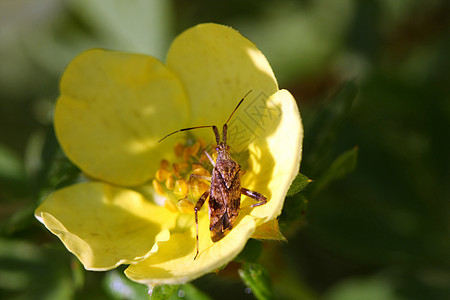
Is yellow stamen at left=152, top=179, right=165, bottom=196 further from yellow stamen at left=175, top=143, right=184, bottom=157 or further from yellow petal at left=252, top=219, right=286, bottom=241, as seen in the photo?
yellow petal at left=252, top=219, right=286, bottom=241

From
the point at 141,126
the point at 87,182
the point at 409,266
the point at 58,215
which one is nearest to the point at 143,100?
the point at 141,126

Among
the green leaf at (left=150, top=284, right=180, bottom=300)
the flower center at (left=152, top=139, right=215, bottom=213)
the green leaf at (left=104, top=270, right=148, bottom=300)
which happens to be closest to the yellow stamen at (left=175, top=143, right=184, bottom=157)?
the flower center at (left=152, top=139, right=215, bottom=213)

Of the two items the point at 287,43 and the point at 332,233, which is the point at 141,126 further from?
the point at 287,43

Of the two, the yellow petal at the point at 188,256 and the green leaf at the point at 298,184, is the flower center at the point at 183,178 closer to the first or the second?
the yellow petal at the point at 188,256

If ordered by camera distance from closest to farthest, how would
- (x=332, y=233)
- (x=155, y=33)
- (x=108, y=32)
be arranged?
(x=332, y=233)
(x=155, y=33)
(x=108, y=32)

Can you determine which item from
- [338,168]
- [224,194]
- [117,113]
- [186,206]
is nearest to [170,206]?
[186,206]

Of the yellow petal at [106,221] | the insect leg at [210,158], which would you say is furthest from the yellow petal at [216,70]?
the yellow petal at [106,221]

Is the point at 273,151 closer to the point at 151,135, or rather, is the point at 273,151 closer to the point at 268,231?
the point at 268,231
